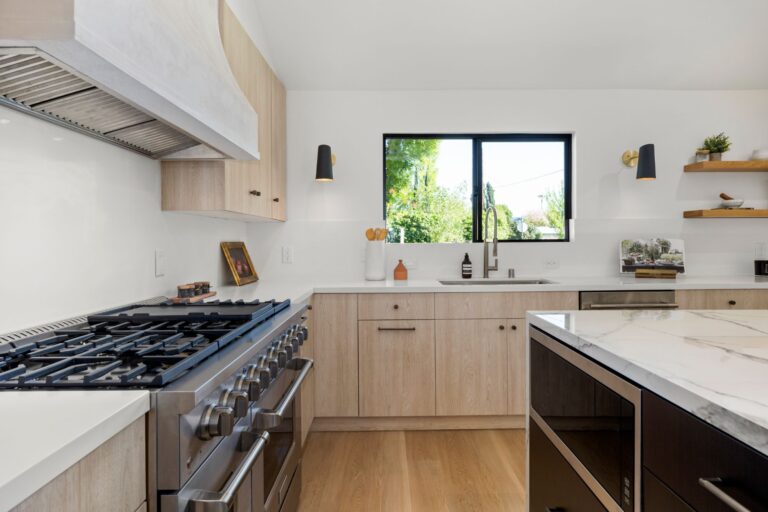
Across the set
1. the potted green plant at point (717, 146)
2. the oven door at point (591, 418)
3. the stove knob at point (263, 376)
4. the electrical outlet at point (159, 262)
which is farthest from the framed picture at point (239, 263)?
the potted green plant at point (717, 146)

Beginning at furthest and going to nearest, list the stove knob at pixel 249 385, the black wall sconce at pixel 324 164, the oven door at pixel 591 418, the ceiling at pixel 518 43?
the black wall sconce at pixel 324 164, the ceiling at pixel 518 43, the stove knob at pixel 249 385, the oven door at pixel 591 418

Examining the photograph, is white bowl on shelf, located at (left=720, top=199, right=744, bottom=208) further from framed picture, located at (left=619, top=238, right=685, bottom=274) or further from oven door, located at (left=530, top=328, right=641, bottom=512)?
oven door, located at (left=530, top=328, right=641, bottom=512)

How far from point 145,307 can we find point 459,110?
2.53 metres

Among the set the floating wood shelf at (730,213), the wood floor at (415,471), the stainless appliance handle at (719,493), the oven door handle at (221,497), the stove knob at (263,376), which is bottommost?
the wood floor at (415,471)


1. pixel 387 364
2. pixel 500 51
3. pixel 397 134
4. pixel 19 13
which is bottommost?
pixel 387 364

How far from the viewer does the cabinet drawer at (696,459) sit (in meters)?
0.61

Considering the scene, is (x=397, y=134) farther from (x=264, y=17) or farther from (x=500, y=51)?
(x=264, y=17)

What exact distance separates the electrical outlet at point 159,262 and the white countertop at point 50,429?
4.25 feet

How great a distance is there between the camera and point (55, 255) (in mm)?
1392

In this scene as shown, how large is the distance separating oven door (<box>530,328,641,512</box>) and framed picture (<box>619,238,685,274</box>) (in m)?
2.24

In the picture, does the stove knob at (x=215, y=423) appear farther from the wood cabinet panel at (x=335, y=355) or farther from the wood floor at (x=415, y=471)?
the wood cabinet panel at (x=335, y=355)

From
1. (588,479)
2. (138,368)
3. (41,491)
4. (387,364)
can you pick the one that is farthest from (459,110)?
(41,491)

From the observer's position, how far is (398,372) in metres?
2.70

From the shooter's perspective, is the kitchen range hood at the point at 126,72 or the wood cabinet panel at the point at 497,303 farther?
the wood cabinet panel at the point at 497,303
